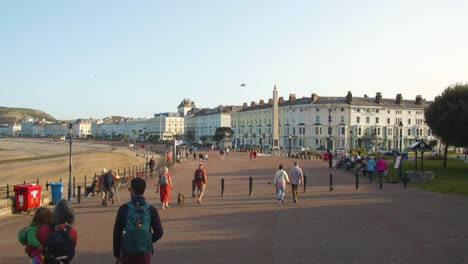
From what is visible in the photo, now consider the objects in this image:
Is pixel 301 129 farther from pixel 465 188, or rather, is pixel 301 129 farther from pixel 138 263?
pixel 138 263

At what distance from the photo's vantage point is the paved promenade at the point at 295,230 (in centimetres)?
892

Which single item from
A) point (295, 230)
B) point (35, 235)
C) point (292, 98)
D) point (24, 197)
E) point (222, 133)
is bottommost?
point (295, 230)

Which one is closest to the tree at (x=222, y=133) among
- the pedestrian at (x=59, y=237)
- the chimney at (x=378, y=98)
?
the chimney at (x=378, y=98)

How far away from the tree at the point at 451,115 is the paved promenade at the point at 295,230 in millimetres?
20676

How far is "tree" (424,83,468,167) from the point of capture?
120ft

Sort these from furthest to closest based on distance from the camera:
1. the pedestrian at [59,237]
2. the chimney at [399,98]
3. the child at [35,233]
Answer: the chimney at [399,98]
the child at [35,233]
the pedestrian at [59,237]

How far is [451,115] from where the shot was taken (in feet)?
122

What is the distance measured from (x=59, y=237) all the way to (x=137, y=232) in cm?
83

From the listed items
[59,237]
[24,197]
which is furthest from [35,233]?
[24,197]

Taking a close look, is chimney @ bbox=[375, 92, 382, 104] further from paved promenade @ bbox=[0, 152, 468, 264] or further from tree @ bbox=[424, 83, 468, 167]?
paved promenade @ bbox=[0, 152, 468, 264]

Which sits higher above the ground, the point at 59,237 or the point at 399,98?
the point at 399,98

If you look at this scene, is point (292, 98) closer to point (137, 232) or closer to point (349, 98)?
point (349, 98)

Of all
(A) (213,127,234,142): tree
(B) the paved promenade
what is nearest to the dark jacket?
(B) the paved promenade

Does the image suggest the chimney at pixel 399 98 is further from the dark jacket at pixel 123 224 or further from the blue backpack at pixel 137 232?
the blue backpack at pixel 137 232
